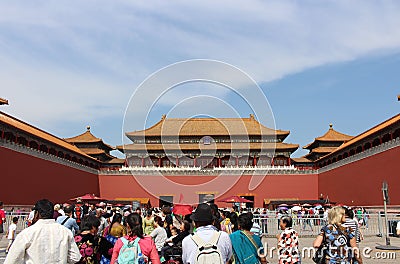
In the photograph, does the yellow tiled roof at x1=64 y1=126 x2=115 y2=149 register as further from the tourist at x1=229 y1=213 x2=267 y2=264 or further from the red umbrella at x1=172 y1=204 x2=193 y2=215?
the tourist at x1=229 y1=213 x2=267 y2=264

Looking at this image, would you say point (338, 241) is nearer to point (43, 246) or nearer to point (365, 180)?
point (43, 246)

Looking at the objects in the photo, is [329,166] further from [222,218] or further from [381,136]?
[222,218]

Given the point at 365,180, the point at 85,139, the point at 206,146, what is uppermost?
the point at 85,139

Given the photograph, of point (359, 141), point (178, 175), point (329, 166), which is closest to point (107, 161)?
point (178, 175)

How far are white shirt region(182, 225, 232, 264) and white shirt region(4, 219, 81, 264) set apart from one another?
0.82 m

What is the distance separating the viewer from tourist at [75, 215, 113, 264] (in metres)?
4.08

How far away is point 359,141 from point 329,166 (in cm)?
557

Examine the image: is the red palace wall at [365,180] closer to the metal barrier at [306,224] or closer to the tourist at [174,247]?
the metal barrier at [306,224]

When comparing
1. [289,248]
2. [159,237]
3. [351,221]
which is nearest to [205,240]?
[289,248]

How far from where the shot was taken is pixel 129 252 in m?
3.80

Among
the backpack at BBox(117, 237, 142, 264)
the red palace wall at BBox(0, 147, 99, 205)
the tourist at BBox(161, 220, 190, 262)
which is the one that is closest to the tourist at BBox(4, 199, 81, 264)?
the backpack at BBox(117, 237, 142, 264)

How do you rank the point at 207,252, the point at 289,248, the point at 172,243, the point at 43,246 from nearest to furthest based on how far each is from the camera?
the point at 43,246 < the point at 207,252 < the point at 289,248 < the point at 172,243

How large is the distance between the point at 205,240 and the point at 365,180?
972 inches

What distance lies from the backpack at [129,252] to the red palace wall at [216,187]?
101 ft
